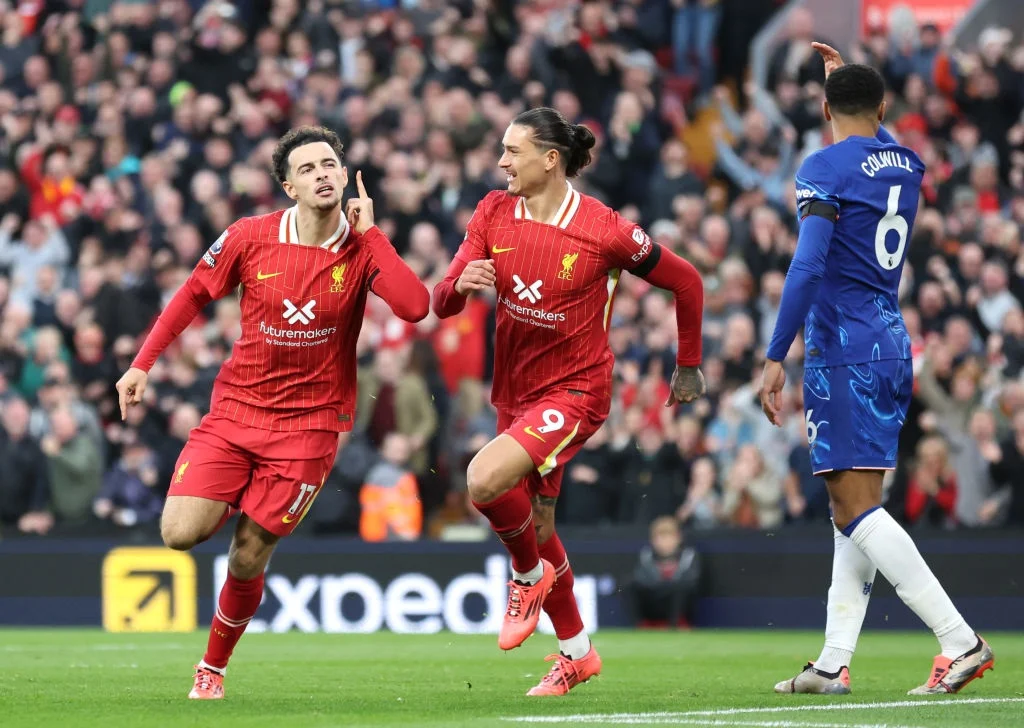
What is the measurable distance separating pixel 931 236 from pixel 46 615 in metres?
8.50

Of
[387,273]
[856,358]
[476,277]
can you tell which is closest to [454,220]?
[387,273]

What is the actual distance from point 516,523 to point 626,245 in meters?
1.37

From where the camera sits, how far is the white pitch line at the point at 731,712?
22.9 feet

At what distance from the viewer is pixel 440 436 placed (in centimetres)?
1596

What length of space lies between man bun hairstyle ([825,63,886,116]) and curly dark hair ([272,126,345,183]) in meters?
2.30

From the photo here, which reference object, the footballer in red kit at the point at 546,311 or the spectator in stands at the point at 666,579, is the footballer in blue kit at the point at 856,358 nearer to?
the footballer in red kit at the point at 546,311

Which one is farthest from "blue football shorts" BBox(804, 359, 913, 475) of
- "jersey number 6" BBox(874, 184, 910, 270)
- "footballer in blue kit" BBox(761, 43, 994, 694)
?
"jersey number 6" BBox(874, 184, 910, 270)

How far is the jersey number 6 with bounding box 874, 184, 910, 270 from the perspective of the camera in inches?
316

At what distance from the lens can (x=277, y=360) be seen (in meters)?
8.32

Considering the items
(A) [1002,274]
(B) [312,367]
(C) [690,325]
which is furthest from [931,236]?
(B) [312,367]

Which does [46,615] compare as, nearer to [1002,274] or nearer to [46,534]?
[46,534]

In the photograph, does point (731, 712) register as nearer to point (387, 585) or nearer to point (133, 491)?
point (387, 585)

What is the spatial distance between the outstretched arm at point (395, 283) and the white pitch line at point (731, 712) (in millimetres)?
1969

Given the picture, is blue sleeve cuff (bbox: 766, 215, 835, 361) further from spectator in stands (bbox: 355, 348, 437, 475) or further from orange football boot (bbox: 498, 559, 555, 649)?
spectator in stands (bbox: 355, 348, 437, 475)
